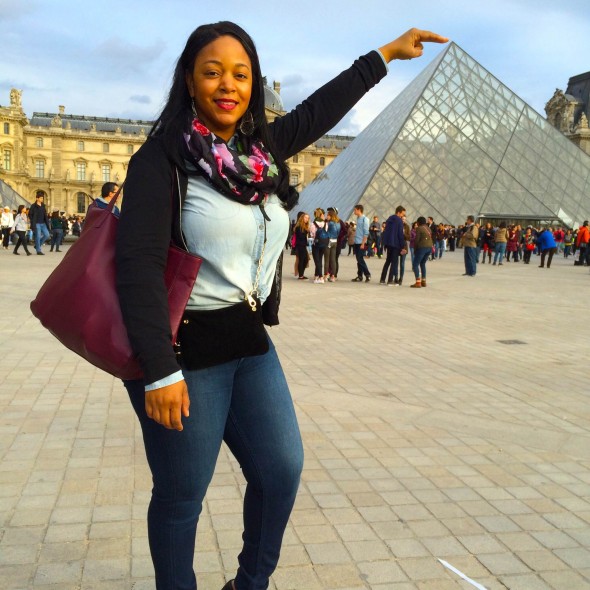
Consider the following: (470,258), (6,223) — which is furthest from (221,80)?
(6,223)

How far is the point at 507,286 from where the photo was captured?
538 inches

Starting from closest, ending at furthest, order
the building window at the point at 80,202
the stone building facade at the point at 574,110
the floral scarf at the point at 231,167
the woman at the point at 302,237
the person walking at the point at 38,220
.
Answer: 1. the floral scarf at the point at 231,167
2. the woman at the point at 302,237
3. the person walking at the point at 38,220
4. the stone building facade at the point at 574,110
5. the building window at the point at 80,202

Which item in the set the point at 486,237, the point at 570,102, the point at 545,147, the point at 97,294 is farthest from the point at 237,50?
the point at 570,102

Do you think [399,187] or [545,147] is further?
[545,147]

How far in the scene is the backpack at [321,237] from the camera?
13.1 m

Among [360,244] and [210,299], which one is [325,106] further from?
[360,244]

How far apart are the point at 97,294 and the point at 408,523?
1.71m

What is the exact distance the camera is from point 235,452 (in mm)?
1852

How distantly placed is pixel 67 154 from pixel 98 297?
3707 inches

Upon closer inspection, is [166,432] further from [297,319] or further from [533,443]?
[297,319]

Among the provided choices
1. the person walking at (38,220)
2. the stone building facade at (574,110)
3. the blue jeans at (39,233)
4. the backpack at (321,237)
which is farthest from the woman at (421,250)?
the stone building facade at (574,110)

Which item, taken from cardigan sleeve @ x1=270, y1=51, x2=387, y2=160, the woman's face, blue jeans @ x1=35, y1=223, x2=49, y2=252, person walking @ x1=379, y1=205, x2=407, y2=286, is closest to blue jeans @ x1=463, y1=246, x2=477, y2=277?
person walking @ x1=379, y1=205, x2=407, y2=286

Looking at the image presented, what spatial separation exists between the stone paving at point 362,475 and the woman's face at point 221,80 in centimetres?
145

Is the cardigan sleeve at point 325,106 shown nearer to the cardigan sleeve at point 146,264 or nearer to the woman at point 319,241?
the cardigan sleeve at point 146,264
